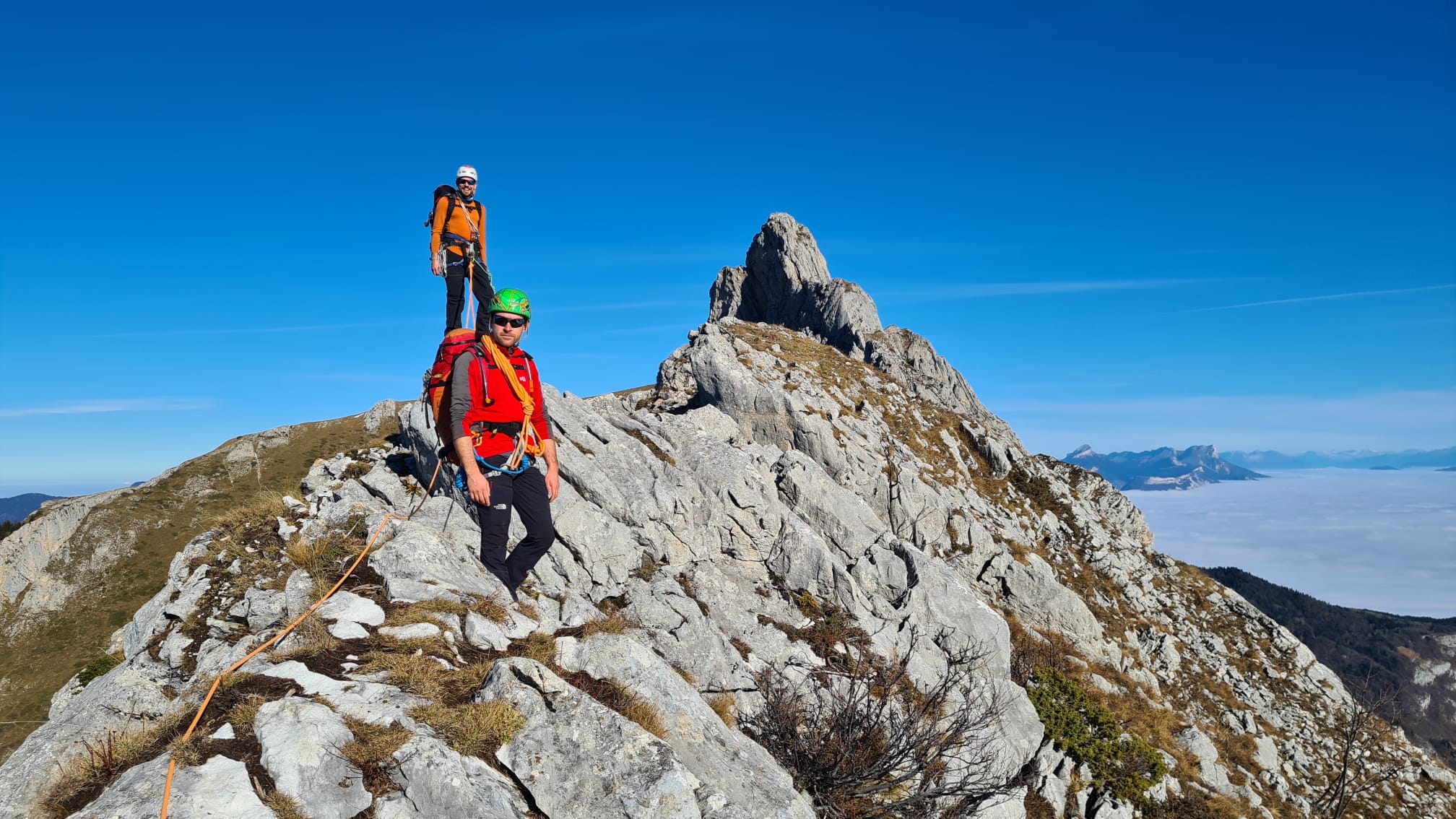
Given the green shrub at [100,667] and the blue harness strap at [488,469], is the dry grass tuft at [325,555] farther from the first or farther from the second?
the green shrub at [100,667]

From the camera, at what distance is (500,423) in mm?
9688

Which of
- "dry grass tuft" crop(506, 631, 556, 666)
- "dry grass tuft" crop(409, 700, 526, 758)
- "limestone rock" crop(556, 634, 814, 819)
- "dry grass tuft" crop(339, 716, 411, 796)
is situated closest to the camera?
"dry grass tuft" crop(339, 716, 411, 796)

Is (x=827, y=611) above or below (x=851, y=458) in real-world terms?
below

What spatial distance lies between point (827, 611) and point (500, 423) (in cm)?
1264

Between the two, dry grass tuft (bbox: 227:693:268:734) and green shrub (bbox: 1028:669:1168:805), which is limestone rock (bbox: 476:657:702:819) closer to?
dry grass tuft (bbox: 227:693:268:734)

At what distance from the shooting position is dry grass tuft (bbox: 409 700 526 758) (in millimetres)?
7246

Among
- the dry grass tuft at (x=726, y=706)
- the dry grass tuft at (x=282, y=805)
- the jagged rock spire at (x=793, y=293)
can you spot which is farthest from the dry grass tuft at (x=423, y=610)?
the jagged rock spire at (x=793, y=293)

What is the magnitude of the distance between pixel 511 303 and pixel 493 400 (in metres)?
1.48

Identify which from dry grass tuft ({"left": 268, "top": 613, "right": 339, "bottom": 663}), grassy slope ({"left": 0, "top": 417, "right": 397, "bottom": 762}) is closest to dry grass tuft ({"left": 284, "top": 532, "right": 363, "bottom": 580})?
dry grass tuft ({"left": 268, "top": 613, "right": 339, "bottom": 663})

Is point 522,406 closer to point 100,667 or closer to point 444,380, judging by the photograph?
point 444,380

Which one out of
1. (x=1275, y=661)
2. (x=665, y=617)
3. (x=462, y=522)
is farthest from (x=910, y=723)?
(x=1275, y=661)

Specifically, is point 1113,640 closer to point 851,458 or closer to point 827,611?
point 851,458

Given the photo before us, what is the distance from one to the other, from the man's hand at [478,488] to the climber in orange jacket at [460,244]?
21.7ft

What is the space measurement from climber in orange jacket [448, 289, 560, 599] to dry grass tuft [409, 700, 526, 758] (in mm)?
2721
